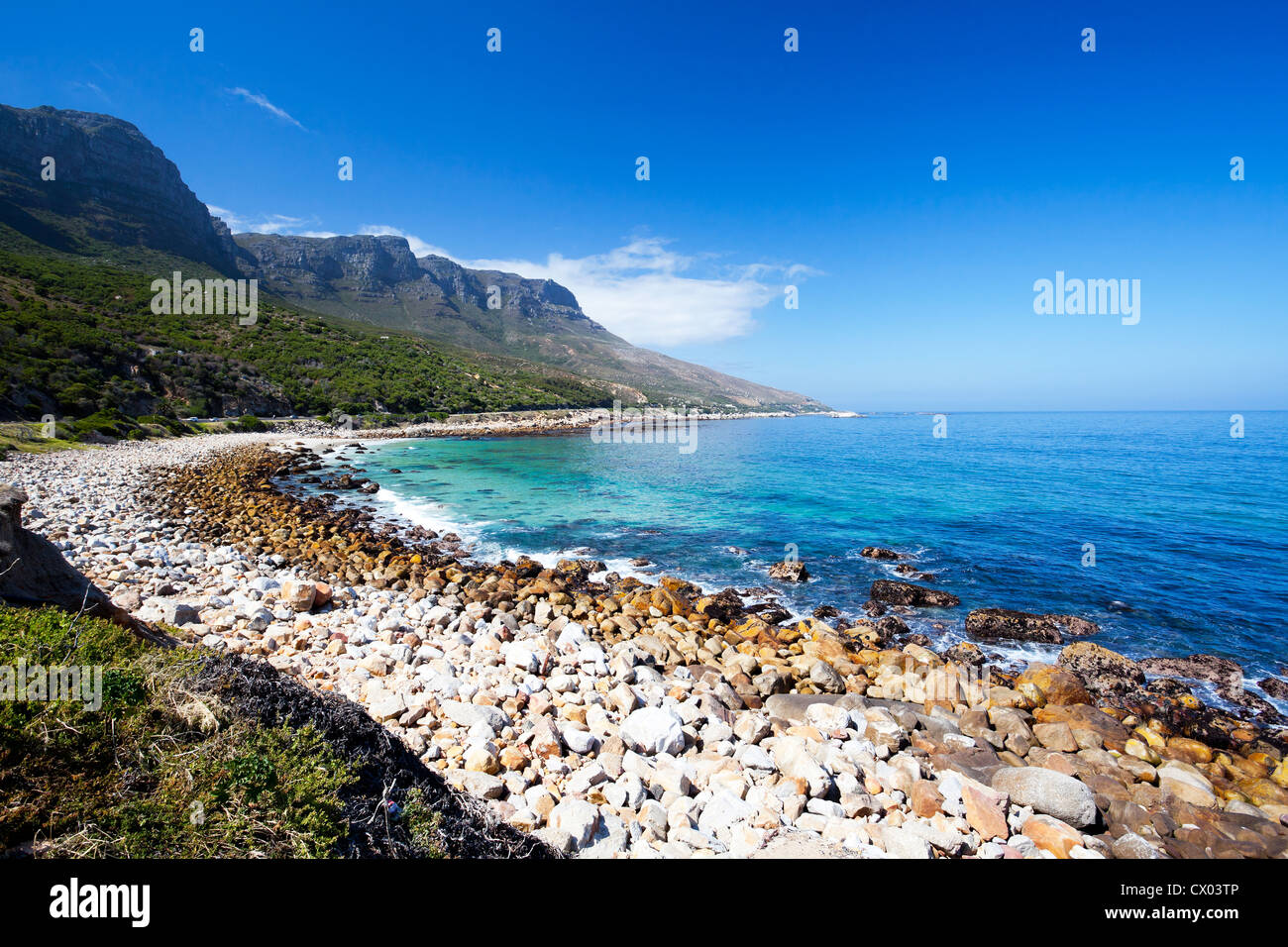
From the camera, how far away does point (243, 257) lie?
524 ft

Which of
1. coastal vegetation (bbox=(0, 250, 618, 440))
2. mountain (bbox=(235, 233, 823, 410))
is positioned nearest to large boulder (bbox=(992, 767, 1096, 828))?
coastal vegetation (bbox=(0, 250, 618, 440))

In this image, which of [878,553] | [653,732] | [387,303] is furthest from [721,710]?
[387,303]

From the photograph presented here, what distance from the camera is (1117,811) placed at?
5848mm

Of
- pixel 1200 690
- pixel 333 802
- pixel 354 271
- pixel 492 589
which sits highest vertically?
pixel 354 271

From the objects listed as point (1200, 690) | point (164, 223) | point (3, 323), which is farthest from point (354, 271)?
point (1200, 690)

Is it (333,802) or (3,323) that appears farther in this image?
(3,323)

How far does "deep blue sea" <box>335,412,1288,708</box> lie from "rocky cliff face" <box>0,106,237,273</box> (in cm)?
10336

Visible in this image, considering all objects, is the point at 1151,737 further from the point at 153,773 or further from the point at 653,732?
the point at 153,773

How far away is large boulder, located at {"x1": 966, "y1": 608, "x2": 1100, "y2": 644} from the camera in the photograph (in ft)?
40.1

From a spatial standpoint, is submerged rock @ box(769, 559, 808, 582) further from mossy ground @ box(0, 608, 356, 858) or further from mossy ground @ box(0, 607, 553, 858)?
mossy ground @ box(0, 608, 356, 858)

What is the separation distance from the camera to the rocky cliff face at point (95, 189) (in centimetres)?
8981
